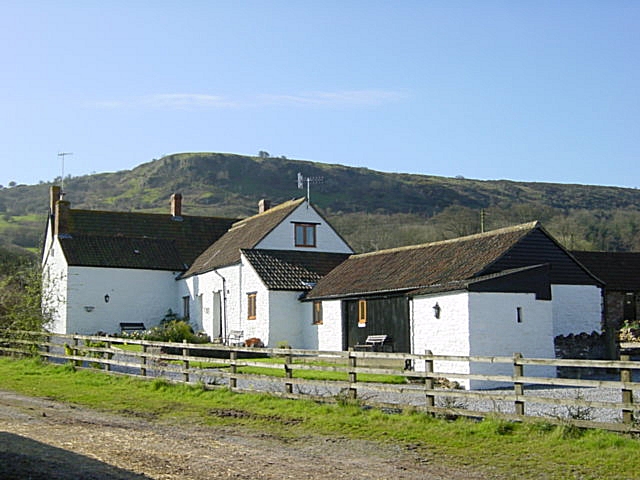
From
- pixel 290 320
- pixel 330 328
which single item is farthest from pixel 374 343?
pixel 290 320

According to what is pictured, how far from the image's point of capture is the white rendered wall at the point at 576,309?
28.2m

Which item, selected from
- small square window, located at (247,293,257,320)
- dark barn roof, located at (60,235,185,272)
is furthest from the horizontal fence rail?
dark barn roof, located at (60,235,185,272)

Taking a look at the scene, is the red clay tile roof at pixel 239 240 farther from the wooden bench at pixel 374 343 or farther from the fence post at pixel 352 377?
the fence post at pixel 352 377

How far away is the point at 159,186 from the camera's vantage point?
15038 cm

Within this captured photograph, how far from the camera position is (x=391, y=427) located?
14266mm

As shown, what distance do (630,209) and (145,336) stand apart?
315ft

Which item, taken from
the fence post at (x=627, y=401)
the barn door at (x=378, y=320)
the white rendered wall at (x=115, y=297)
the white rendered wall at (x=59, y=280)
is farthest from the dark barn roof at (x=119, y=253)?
the fence post at (x=627, y=401)

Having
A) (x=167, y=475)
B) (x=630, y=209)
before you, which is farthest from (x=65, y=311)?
(x=630, y=209)

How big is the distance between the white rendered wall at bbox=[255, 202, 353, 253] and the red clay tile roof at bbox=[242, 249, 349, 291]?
0.61 m

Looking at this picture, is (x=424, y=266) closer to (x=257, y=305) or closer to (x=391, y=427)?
(x=257, y=305)

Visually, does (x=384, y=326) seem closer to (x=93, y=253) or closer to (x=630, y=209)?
(x=93, y=253)

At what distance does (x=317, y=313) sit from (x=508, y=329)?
1108 cm

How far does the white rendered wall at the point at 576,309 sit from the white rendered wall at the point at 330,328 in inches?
336

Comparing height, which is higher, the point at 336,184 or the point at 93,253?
the point at 336,184
